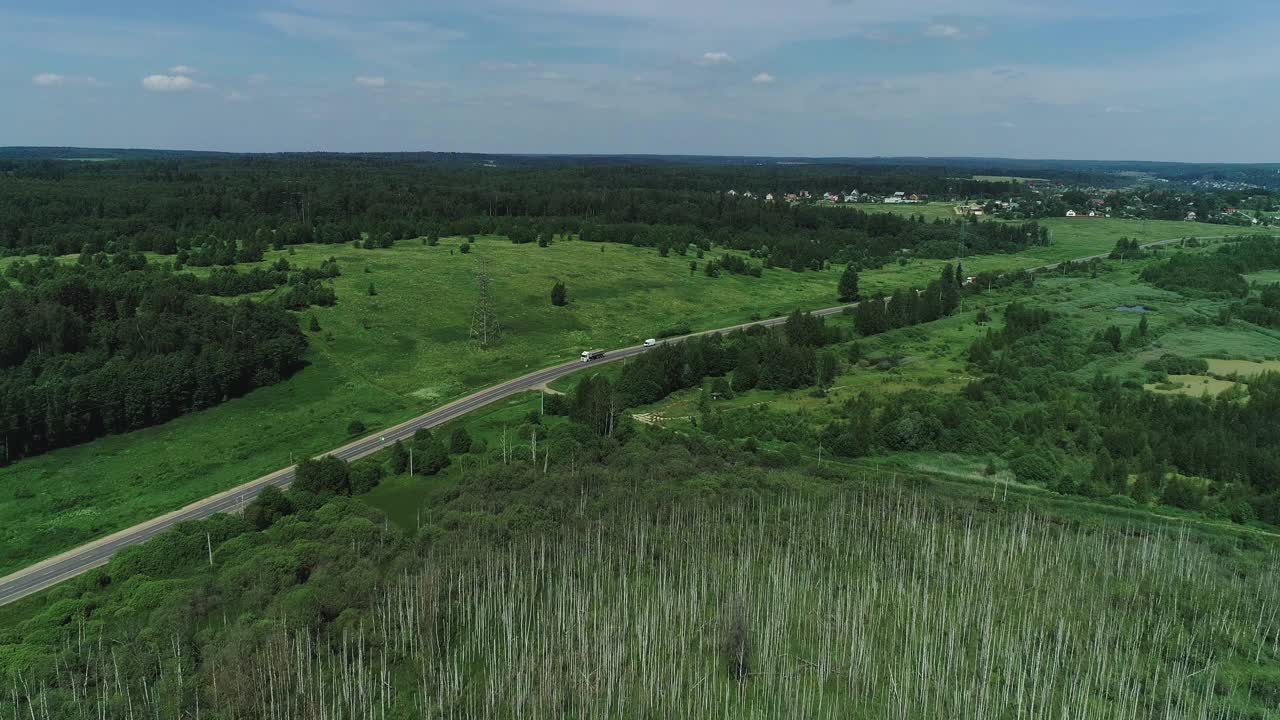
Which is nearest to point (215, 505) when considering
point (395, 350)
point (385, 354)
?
point (385, 354)

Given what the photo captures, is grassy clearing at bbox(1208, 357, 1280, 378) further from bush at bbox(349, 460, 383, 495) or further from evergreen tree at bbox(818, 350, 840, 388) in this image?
bush at bbox(349, 460, 383, 495)

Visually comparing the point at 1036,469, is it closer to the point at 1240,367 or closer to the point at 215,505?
the point at 1240,367

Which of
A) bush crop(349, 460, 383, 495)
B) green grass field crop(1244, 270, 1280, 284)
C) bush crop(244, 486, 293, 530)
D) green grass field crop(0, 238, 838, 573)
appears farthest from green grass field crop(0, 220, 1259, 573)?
green grass field crop(1244, 270, 1280, 284)

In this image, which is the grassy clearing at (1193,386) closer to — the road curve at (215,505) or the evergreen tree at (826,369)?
the evergreen tree at (826,369)

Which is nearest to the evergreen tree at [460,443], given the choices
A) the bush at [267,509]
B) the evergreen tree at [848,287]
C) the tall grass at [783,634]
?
the bush at [267,509]

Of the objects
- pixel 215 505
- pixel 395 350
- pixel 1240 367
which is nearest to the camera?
pixel 215 505

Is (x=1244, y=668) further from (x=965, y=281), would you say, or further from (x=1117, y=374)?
(x=965, y=281)
